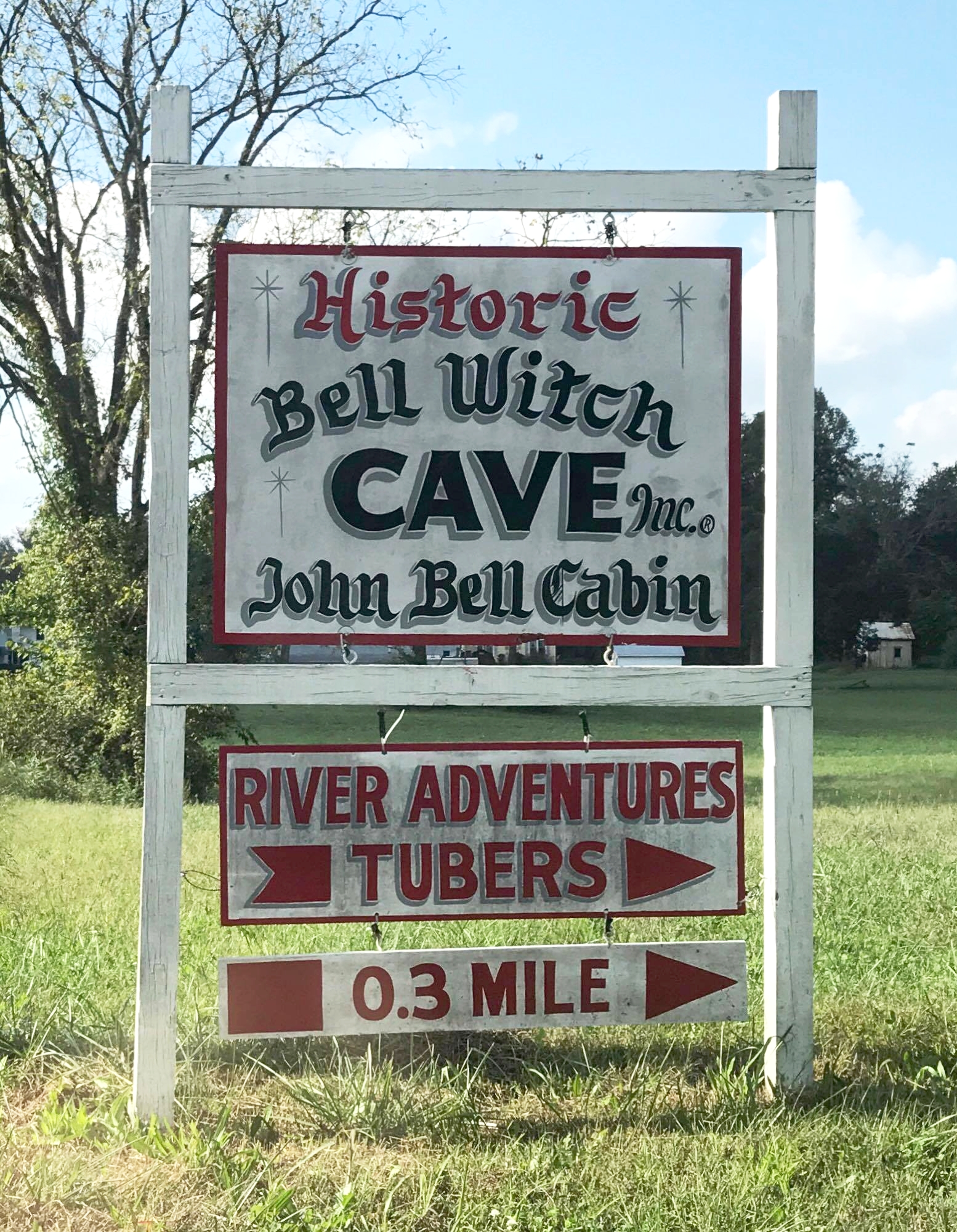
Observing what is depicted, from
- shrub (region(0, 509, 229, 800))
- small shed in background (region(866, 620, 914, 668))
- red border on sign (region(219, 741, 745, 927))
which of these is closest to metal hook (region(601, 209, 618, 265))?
red border on sign (region(219, 741, 745, 927))

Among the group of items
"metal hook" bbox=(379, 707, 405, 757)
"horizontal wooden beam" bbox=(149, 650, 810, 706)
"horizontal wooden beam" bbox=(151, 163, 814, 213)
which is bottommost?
"metal hook" bbox=(379, 707, 405, 757)

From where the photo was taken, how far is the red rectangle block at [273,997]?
13.3 ft

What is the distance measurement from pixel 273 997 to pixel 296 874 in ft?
1.26

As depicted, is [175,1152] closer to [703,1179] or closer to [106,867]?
[703,1179]

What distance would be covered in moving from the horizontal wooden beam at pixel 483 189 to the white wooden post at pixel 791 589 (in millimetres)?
131

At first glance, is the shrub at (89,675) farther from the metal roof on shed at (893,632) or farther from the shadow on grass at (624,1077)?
the metal roof on shed at (893,632)

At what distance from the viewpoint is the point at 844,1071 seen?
435cm

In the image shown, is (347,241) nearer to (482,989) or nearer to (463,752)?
(463,752)

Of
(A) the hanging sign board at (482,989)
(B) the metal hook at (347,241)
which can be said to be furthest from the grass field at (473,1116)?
(B) the metal hook at (347,241)

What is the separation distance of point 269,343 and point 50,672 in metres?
16.1

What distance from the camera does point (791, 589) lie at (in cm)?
414

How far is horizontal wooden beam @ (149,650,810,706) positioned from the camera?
3932mm

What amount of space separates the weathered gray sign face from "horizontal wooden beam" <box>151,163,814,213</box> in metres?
0.15

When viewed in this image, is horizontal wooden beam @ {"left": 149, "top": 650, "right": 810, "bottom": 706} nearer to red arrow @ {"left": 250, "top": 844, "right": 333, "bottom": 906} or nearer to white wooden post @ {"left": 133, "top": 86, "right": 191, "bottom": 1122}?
white wooden post @ {"left": 133, "top": 86, "right": 191, "bottom": 1122}
